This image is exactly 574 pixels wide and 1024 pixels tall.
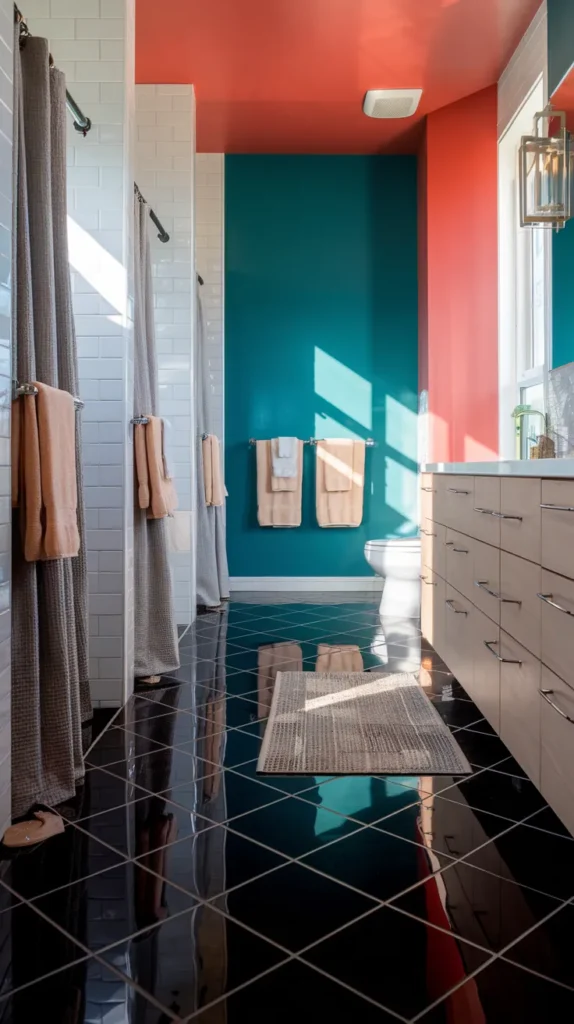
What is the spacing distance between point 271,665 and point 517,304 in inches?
97.2

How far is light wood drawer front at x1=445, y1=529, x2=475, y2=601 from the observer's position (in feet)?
8.91

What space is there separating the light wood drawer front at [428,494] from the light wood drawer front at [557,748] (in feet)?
5.57

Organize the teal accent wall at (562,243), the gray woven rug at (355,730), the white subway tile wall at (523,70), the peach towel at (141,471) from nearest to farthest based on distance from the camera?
1. the gray woven rug at (355,730)
2. the peach towel at (141,471)
3. the teal accent wall at (562,243)
4. the white subway tile wall at (523,70)

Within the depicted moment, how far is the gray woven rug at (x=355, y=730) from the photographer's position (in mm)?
2238

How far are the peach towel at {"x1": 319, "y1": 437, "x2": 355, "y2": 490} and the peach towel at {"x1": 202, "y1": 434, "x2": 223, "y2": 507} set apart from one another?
0.85 m

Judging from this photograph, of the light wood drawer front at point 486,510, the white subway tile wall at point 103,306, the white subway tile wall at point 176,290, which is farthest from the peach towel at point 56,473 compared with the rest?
the white subway tile wall at point 176,290

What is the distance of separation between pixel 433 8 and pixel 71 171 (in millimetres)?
1896

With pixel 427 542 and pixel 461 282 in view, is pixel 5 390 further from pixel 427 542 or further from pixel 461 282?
pixel 461 282

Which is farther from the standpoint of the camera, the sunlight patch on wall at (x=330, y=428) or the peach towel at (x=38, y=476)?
the sunlight patch on wall at (x=330, y=428)

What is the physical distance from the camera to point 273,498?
5.49m

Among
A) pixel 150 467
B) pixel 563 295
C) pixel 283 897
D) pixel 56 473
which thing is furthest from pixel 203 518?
pixel 283 897

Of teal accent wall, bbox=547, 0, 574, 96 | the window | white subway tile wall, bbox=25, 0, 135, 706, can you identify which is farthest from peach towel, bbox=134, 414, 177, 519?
teal accent wall, bbox=547, 0, 574, 96

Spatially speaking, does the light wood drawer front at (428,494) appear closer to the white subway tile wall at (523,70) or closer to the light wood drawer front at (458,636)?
the light wood drawer front at (458,636)

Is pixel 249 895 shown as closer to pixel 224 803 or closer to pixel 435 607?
pixel 224 803
